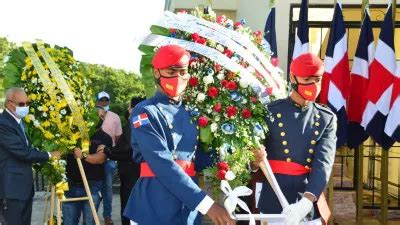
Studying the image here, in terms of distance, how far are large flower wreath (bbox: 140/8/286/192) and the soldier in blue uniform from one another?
103mm

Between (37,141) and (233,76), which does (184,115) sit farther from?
(37,141)

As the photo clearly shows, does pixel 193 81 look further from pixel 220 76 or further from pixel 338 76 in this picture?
pixel 338 76

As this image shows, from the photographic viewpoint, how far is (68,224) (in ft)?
19.1

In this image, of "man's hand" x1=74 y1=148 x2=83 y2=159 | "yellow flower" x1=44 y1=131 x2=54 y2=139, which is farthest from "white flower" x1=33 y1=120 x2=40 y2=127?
"man's hand" x1=74 y1=148 x2=83 y2=159

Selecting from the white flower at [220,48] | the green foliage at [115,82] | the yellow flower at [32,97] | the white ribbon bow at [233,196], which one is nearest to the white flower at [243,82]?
the white flower at [220,48]

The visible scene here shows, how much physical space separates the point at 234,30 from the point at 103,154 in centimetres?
308

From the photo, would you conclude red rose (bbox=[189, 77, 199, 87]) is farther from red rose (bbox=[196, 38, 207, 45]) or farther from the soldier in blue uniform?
red rose (bbox=[196, 38, 207, 45])

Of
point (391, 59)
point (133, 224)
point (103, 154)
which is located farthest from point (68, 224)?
point (391, 59)

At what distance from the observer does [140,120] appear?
2859 mm

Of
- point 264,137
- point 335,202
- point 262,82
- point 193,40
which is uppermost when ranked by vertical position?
point 193,40

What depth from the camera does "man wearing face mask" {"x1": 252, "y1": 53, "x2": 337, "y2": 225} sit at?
11.3 ft

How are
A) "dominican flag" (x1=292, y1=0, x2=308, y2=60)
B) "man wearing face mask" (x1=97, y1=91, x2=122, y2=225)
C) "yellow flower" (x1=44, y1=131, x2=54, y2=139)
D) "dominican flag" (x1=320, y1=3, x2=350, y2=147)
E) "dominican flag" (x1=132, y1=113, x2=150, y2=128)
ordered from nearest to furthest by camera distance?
"dominican flag" (x1=132, y1=113, x2=150, y2=128)
"yellow flower" (x1=44, y1=131, x2=54, y2=139)
"dominican flag" (x1=320, y1=3, x2=350, y2=147)
"dominican flag" (x1=292, y1=0, x2=308, y2=60)
"man wearing face mask" (x1=97, y1=91, x2=122, y2=225)

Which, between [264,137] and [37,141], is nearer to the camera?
[264,137]

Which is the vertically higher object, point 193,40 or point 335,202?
point 193,40
